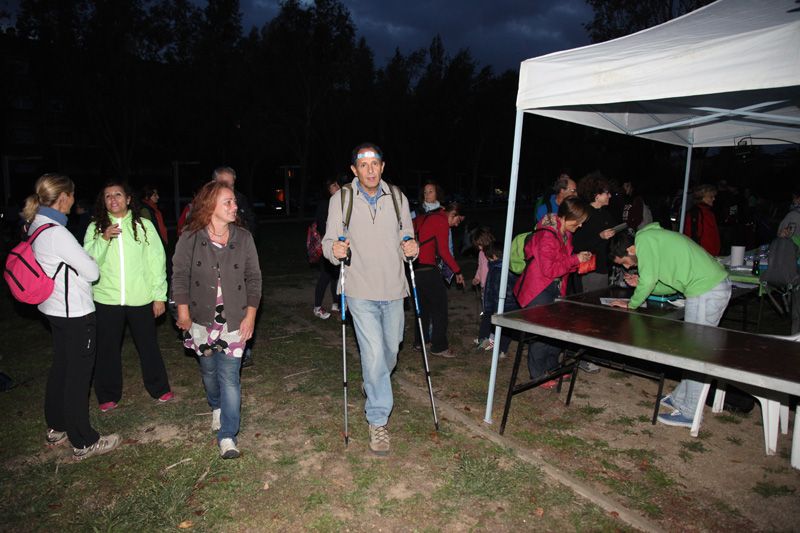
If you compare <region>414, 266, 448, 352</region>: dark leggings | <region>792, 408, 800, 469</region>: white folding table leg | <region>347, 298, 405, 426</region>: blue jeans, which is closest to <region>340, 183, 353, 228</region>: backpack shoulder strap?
<region>347, 298, 405, 426</region>: blue jeans

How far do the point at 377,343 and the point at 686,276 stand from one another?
2568mm

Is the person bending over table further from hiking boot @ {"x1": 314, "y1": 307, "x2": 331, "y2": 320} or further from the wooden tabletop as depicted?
hiking boot @ {"x1": 314, "y1": 307, "x2": 331, "y2": 320}

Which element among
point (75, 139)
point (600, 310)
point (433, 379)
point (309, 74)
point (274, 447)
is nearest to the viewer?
point (274, 447)

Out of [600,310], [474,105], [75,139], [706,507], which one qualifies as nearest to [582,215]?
[600,310]

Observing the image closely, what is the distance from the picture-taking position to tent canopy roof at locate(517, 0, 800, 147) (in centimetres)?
291

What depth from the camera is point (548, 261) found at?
4.62 meters

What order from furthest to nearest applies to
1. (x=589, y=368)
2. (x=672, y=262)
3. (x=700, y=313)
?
(x=589, y=368) → (x=700, y=313) → (x=672, y=262)

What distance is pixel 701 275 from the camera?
13.5 feet

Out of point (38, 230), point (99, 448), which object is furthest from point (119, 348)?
point (38, 230)

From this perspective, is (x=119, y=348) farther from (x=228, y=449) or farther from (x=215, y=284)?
(x=215, y=284)

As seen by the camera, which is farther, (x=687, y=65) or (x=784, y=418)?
(x=784, y=418)

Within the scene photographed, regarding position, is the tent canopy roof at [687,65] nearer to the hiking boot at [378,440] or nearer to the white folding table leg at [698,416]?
the white folding table leg at [698,416]

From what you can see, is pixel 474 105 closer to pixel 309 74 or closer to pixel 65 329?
pixel 309 74

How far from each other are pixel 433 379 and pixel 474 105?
40170mm
